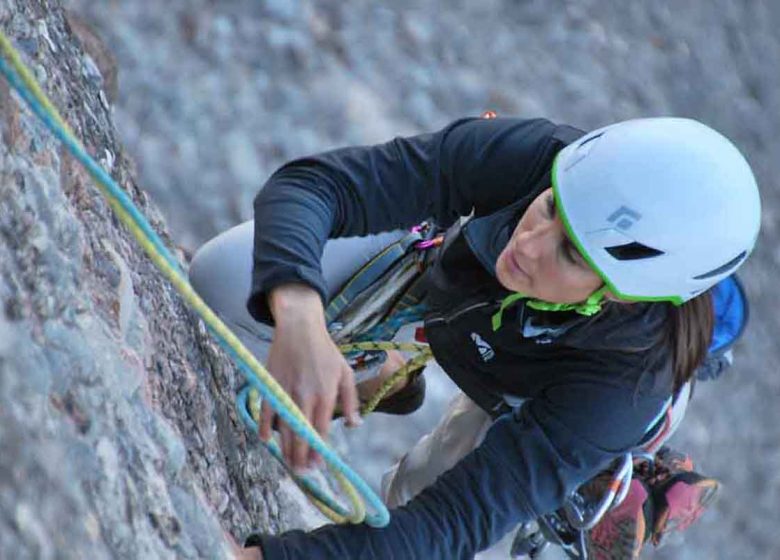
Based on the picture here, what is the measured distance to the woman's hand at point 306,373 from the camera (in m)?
1.06

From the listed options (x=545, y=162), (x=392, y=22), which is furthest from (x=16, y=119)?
(x=392, y=22)

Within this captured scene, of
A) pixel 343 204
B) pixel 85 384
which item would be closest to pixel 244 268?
pixel 343 204

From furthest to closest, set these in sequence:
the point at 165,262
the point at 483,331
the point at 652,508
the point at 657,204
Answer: the point at 652,508 → the point at 483,331 → the point at 657,204 → the point at 165,262

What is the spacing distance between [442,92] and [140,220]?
2433 millimetres

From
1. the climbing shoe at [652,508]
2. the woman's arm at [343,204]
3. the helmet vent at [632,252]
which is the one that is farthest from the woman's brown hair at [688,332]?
the climbing shoe at [652,508]

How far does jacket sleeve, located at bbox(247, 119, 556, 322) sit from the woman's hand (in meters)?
0.18

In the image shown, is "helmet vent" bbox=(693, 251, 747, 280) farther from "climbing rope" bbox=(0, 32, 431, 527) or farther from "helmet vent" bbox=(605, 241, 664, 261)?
"climbing rope" bbox=(0, 32, 431, 527)

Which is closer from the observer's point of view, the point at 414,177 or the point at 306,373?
the point at 306,373

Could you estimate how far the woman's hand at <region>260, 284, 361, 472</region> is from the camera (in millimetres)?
1062

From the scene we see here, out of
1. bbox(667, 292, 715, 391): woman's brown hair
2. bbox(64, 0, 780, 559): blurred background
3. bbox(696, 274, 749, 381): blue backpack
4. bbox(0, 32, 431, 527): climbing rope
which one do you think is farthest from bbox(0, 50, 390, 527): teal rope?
bbox(64, 0, 780, 559): blurred background

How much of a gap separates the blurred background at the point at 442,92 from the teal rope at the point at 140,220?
1548 mm

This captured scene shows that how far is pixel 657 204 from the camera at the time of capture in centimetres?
121

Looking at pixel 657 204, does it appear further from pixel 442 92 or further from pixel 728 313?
pixel 442 92

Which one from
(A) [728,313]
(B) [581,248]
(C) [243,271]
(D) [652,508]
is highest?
(C) [243,271]
